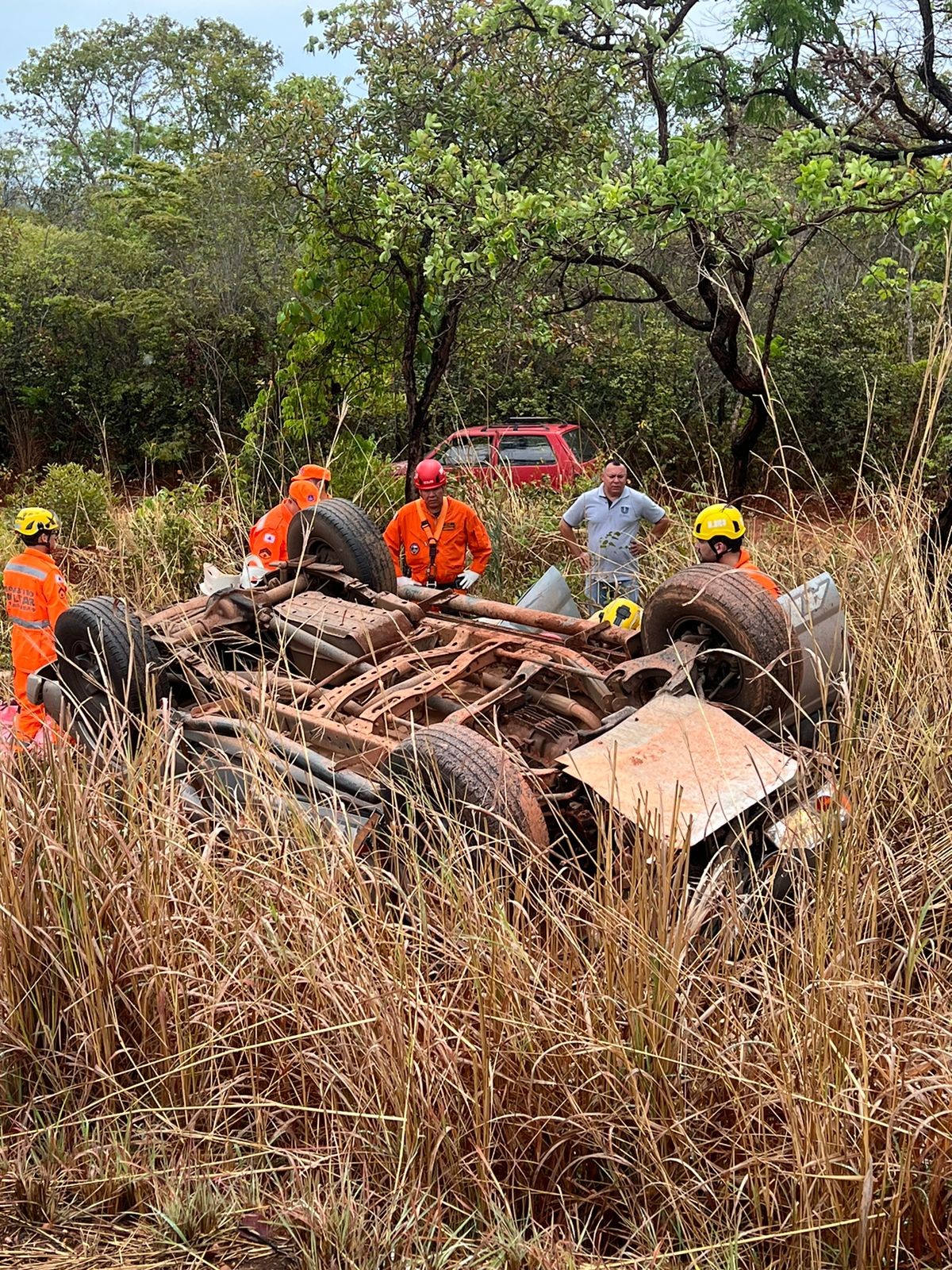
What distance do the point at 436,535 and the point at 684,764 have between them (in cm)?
386

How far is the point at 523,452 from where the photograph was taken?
11773 millimetres

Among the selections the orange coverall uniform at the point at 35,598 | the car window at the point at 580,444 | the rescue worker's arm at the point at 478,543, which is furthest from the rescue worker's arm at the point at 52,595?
the car window at the point at 580,444

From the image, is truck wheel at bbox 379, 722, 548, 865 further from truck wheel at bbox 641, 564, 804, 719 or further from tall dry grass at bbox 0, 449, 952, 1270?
truck wheel at bbox 641, 564, 804, 719

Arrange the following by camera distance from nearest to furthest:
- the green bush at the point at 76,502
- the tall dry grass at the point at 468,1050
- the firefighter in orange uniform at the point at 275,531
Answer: the tall dry grass at the point at 468,1050 < the firefighter in orange uniform at the point at 275,531 < the green bush at the point at 76,502

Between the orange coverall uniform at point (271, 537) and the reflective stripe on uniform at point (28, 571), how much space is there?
4.44 feet

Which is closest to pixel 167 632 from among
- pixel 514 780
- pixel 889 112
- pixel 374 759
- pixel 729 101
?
pixel 374 759

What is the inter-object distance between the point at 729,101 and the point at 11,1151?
9173mm

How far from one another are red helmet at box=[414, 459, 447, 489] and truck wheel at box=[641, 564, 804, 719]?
9.23 ft

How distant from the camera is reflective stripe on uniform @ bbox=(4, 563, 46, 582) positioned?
6543 millimetres

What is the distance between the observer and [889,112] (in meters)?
10.1

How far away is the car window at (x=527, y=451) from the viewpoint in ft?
38.1

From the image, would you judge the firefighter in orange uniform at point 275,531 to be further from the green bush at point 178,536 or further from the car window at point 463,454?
the car window at point 463,454

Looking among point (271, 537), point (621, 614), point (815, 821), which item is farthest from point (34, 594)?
point (815, 821)

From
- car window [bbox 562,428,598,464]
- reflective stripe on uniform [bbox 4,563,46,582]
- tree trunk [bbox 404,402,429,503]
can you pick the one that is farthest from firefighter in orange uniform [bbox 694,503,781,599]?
car window [bbox 562,428,598,464]
